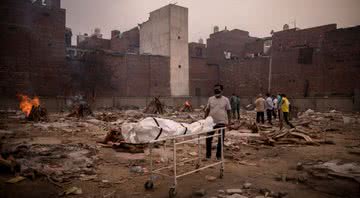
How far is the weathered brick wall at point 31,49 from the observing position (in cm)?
2631

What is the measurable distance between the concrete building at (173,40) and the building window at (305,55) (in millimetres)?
16125

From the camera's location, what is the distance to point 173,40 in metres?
38.0

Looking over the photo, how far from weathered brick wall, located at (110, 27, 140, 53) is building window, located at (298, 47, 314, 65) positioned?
27171mm

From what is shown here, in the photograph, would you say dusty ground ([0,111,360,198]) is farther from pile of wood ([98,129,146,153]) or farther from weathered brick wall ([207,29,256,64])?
weathered brick wall ([207,29,256,64])

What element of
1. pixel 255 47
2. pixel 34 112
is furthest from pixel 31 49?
pixel 255 47

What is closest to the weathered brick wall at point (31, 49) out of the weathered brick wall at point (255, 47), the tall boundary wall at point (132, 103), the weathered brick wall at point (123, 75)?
the tall boundary wall at point (132, 103)

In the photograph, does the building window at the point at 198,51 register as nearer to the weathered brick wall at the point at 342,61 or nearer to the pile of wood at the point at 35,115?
the weathered brick wall at the point at 342,61

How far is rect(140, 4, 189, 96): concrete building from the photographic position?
37625mm

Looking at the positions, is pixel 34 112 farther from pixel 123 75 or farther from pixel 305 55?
pixel 305 55

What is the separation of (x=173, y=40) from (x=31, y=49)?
18.8 m

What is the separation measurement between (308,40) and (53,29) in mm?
31694

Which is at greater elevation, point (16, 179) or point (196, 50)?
point (196, 50)

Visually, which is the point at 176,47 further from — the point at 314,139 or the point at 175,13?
the point at 314,139

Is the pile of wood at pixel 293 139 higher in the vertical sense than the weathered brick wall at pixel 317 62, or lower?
lower
